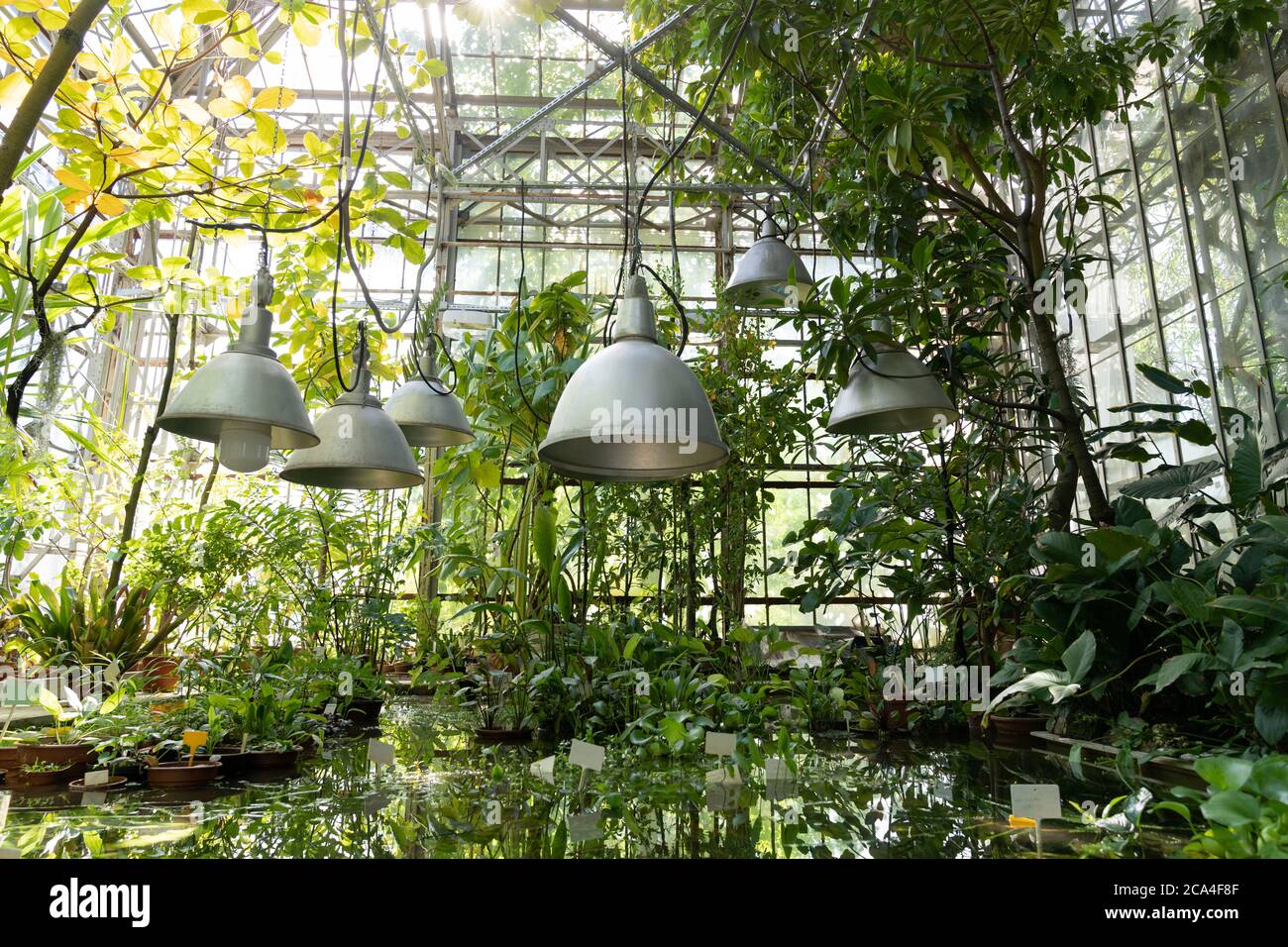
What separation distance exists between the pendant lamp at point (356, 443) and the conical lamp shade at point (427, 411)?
0.57 ft

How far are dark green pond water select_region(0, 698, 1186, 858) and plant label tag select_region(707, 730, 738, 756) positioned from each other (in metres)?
0.08

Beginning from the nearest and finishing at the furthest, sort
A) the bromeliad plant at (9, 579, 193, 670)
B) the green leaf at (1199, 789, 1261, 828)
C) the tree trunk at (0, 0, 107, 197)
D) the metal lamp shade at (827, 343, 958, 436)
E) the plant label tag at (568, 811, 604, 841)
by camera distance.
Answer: the green leaf at (1199, 789, 1261, 828)
the tree trunk at (0, 0, 107, 197)
the plant label tag at (568, 811, 604, 841)
the metal lamp shade at (827, 343, 958, 436)
the bromeliad plant at (9, 579, 193, 670)

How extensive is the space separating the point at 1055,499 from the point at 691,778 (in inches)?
68.9

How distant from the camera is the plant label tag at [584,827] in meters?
1.17

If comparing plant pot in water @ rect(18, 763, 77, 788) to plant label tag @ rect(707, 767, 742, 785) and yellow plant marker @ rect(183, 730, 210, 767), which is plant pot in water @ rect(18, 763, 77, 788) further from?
plant label tag @ rect(707, 767, 742, 785)

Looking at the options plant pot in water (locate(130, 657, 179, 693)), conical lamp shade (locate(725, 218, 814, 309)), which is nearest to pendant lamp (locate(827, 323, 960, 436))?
conical lamp shade (locate(725, 218, 814, 309))

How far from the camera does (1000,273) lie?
2812 millimetres

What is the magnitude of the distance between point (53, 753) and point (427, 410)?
41.9 inches

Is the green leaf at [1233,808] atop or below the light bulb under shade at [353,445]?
below

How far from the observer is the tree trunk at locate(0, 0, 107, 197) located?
1.00 meters

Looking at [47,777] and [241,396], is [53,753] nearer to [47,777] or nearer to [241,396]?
[47,777]

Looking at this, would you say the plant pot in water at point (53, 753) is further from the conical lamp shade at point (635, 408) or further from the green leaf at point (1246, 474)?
the green leaf at point (1246, 474)

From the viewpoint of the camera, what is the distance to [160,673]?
3.22m

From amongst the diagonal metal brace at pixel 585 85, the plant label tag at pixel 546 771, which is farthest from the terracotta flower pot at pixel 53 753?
the diagonal metal brace at pixel 585 85
